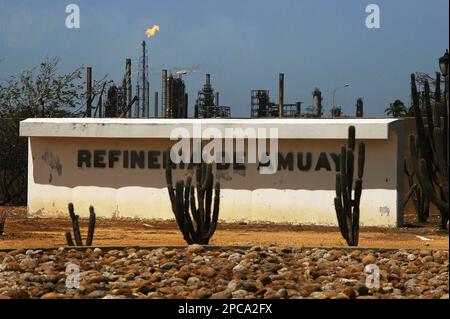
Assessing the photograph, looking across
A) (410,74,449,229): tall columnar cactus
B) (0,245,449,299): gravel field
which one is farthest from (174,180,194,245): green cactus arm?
(410,74,449,229): tall columnar cactus

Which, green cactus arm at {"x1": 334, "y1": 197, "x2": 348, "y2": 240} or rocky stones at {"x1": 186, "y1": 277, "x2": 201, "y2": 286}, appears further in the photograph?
green cactus arm at {"x1": 334, "y1": 197, "x2": 348, "y2": 240}

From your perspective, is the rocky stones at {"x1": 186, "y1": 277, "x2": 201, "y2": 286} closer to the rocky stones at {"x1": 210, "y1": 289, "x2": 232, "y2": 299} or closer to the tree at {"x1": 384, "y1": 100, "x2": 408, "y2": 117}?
the rocky stones at {"x1": 210, "y1": 289, "x2": 232, "y2": 299}

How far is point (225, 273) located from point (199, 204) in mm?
5410

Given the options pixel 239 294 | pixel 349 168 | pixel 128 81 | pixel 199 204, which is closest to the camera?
pixel 239 294

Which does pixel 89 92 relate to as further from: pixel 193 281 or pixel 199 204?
pixel 193 281

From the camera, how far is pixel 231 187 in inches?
1171

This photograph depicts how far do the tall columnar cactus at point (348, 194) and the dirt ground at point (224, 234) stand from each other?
933 mm

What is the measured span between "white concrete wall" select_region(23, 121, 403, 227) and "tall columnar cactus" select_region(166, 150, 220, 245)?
8309mm

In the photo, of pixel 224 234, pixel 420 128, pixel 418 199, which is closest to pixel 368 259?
pixel 420 128

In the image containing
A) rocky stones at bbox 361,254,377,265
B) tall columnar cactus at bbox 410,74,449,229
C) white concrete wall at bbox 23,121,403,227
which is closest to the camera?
tall columnar cactus at bbox 410,74,449,229

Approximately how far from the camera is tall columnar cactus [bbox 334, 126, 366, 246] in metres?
19.9

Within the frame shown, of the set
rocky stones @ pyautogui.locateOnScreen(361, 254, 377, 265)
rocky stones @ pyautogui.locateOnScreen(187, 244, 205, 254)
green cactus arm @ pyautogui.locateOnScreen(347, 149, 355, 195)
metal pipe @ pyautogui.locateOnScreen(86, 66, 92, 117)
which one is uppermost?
metal pipe @ pyautogui.locateOnScreen(86, 66, 92, 117)

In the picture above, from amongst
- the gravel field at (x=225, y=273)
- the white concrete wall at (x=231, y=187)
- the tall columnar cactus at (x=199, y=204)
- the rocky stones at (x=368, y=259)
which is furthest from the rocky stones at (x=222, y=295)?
the white concrete wall at (x=231, y=187)

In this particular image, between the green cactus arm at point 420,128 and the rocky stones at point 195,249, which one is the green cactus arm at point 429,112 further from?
the rocky stones at point 195,249
